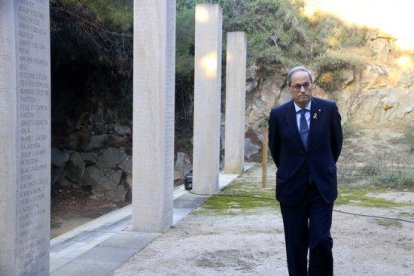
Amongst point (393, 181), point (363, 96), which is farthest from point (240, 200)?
point (363, 96)

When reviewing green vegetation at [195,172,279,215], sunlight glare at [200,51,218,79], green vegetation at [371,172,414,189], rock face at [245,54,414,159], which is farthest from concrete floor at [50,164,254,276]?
rock face at [245,54,414,159]

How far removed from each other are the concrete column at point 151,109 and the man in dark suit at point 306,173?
2.90 m

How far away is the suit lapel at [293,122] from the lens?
3.71 meters

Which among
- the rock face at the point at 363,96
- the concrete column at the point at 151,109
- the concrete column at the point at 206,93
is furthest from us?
the rock face at the point at 363,96

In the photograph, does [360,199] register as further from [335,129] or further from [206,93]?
[335,129]

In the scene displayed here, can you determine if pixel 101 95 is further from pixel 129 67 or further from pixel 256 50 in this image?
pixel 256 50

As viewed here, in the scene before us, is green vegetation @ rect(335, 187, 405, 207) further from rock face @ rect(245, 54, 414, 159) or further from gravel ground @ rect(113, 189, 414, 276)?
rock face @ rect(245, 54, 414, 159)

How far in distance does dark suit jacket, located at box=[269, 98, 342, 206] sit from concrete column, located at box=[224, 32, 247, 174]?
31.9 ft

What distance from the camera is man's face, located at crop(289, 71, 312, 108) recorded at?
3.69 m

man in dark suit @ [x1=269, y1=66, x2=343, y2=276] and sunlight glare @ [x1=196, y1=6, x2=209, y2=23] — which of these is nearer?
man in dark suit @ [x1=269, y1=66, x2=343, y2=276]

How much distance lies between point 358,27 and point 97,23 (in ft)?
42.6

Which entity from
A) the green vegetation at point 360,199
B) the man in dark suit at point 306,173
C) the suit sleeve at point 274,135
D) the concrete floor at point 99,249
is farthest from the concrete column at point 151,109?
the green vegetation at point 360,199

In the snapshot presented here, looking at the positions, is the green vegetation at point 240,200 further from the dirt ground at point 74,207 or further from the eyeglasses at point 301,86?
the eyeglasses at point 301,86

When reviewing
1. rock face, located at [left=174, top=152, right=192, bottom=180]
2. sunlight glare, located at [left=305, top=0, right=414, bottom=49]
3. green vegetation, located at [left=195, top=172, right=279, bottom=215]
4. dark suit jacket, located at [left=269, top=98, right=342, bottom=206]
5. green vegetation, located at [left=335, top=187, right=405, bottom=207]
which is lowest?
rock face, located at [left=174, top=152, right=192, bottom=180]
